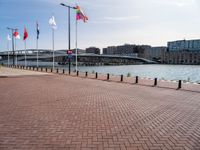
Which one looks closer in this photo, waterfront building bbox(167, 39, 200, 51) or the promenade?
the promenade

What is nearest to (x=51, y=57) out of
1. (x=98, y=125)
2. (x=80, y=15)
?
(x=80, y=15)

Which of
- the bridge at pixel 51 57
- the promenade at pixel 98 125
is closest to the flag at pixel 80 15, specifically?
the promenade at pixel 98 125

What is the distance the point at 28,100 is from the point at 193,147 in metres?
7.89

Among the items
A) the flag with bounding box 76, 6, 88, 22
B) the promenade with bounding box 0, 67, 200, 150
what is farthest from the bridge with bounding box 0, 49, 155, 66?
the promenade with bounding box 0, 67, 200, 150

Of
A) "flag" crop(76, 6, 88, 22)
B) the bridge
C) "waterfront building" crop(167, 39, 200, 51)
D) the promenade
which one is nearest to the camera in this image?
the promenade

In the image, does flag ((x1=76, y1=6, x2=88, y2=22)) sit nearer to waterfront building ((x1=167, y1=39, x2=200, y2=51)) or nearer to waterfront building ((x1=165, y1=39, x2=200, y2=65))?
waterfront building ((x1=165, y1=39, x2=200, y2=65))

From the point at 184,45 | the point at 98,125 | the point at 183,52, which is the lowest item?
the point at 98,125

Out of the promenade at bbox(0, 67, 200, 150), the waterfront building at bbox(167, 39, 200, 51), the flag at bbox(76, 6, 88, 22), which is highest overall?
the waterfront building at bbox(167, 39, 200, 51)

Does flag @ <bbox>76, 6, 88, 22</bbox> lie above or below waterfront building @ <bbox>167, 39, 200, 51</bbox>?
below

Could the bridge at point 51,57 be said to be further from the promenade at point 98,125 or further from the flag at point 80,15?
the promenade at point 98,125

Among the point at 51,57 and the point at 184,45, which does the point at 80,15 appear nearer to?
the point at 51,57

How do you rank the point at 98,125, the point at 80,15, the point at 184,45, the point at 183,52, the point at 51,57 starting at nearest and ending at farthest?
the point at 98,125 < the point at 80,15 < the point at 51,57 < the point at 183,52 < the point at 184,45

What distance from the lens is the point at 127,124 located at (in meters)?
6.03

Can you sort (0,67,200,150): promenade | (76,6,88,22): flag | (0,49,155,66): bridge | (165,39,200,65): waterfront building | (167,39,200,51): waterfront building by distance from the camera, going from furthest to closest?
1. (167,39,200,51): waterfront building
2. (165,39,200,65): waterfront building
3. (0,49,155,66): bridge
4. (76,6,88,22): flag
5. (0,67,200,150): promenade
